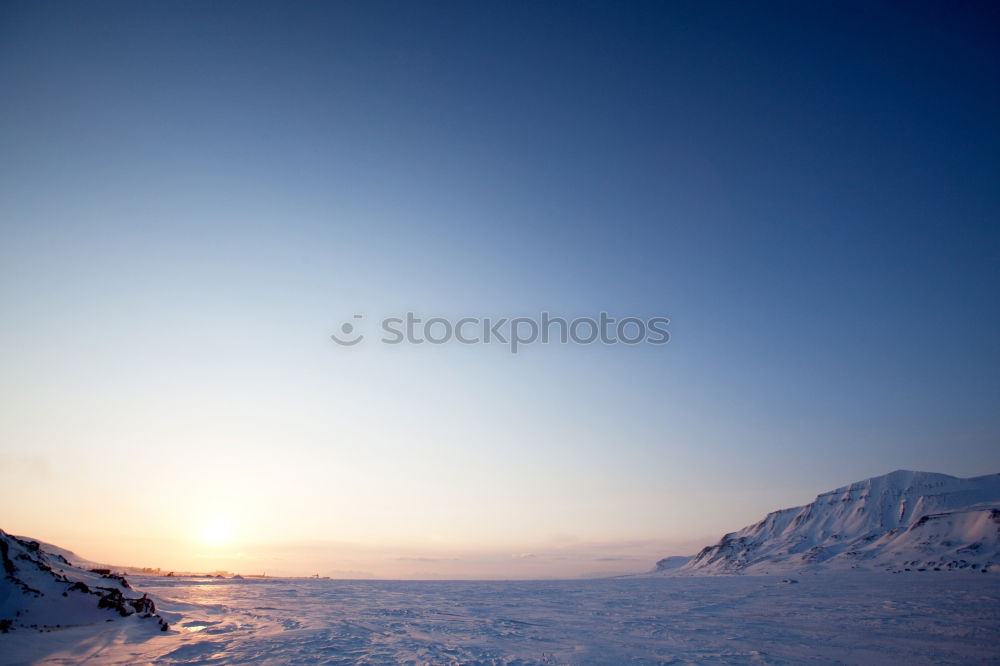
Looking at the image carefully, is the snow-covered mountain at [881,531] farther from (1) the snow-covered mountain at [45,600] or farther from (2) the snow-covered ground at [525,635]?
(1) the snow-covered mountain at [45,600]

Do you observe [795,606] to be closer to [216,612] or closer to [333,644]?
[333,644]

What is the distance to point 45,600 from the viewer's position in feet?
51.1

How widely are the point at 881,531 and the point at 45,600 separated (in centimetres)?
18426

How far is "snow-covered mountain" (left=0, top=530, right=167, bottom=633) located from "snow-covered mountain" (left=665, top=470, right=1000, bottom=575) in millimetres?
132076

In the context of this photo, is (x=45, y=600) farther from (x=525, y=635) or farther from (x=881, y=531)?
(x=881, y=531)

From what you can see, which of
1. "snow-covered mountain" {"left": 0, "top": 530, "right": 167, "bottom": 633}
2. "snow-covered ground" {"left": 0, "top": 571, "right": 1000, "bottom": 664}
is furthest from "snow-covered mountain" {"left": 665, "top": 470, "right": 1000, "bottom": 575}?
"snow-covered mountain" {"left": 0, "top": 530, "right": 167, "bottom": 633}

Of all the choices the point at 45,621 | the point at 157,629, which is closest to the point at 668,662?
the point at 157,629

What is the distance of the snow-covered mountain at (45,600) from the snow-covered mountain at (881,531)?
132m

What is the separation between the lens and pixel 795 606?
2662cm

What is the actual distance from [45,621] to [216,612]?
771cm

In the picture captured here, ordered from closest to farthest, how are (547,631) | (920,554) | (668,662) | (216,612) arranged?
(668,662) < (547,631) < (216,612) < (920,554)

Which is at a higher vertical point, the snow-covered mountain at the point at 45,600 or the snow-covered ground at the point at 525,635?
the snow-covered mountain at the point at 45,600

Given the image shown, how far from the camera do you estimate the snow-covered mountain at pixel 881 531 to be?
375 ft

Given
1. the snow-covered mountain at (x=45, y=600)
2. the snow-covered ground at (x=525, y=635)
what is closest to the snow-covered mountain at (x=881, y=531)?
the snow-covered ground at (x=525, y=635)
